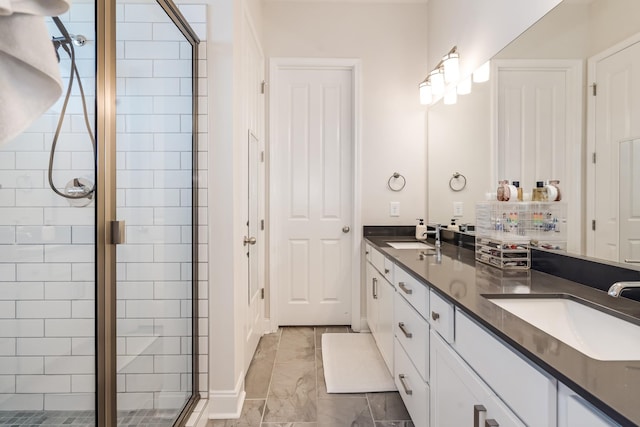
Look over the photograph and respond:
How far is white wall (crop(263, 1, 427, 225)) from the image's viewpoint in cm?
308

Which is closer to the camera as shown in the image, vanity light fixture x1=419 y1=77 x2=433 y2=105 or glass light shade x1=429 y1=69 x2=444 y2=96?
glass light shade x1=429 y1=69 x2=444 y2=96

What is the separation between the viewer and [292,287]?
3166mm

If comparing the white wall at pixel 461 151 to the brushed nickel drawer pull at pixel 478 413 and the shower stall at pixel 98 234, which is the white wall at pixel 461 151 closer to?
the brushed nickel drawer pull at pixel 478 413

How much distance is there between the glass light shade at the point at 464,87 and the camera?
2.34 meters

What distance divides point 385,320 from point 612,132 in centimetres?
152

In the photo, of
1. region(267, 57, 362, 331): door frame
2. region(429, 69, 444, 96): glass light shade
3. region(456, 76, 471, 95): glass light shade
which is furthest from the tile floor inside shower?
region(429, 69, 444, 96): glass light shade

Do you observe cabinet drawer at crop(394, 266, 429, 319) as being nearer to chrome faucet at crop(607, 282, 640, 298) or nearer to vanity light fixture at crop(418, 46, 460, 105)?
chrome faucet at crop(607, 282, 640, 298)

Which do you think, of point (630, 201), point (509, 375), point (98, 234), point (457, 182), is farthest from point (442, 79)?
point (98, 234)

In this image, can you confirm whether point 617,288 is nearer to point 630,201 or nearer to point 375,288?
point 630,201

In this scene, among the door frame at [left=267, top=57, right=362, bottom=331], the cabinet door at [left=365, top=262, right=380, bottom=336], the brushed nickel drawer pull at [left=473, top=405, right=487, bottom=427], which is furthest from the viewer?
the door frame at [left=267, top=57, right=362, bottom=331]

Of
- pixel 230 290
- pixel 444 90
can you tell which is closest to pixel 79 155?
pixel 230 290

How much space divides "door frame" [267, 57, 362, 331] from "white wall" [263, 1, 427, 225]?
5 centimetres

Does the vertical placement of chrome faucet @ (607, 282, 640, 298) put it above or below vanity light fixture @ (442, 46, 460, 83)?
below

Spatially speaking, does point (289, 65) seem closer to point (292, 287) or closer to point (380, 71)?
point (380, 71)
